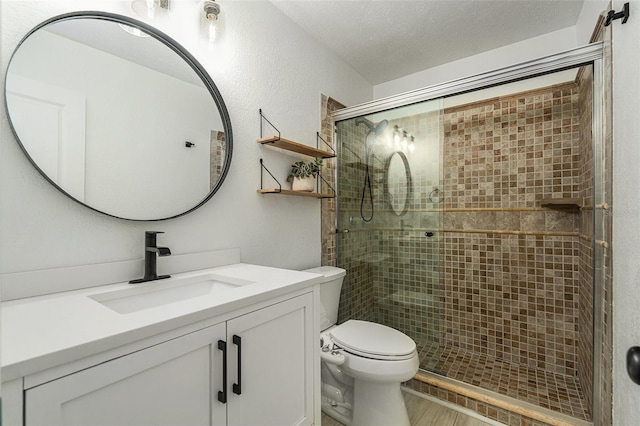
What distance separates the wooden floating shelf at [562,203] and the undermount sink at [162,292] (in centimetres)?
204

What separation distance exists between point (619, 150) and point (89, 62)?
1.89m

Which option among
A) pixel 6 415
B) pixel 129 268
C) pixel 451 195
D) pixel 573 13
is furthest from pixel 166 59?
pixel 573 13

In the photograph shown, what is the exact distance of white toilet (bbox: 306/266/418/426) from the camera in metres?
1.52

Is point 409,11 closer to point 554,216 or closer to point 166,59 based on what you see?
point 166,59

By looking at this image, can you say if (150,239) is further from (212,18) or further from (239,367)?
(212,18)

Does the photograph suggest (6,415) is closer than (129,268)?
Yes

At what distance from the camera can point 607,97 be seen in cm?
138

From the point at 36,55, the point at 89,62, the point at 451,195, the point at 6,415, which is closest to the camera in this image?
the point at 6,415

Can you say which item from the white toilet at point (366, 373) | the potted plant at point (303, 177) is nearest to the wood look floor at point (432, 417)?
the white toilet at point (366, 373)

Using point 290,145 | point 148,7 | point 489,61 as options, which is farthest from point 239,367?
point 489,61

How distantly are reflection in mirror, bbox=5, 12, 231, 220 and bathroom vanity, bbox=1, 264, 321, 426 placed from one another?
1.27ft

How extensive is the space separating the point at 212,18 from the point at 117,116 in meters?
0.62

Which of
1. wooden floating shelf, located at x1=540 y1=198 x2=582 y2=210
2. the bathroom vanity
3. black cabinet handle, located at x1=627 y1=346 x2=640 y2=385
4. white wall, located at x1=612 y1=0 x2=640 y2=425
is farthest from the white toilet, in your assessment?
wooden floating shelf, located at x1=540 y1=198 x2=582 y2=210

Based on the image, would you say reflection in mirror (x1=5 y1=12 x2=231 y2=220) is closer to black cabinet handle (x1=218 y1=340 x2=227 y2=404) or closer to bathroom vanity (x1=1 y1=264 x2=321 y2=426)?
bathroom vanity (x1=1 y1=264 x2=321 y2=426)
